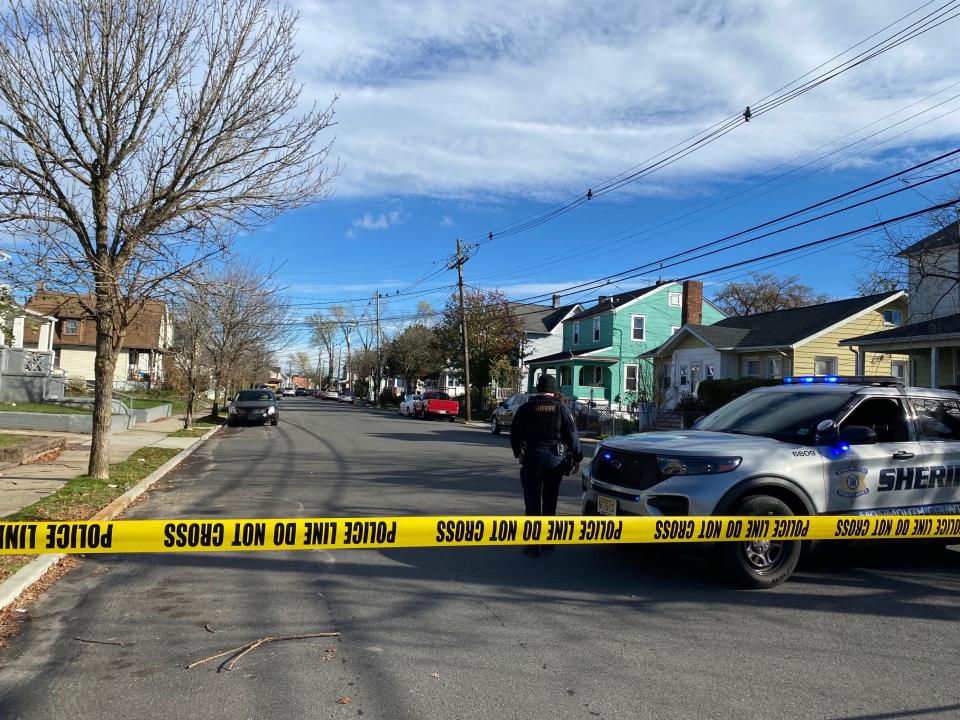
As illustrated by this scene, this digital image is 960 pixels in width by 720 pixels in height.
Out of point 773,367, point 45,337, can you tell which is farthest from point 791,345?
point 45,337

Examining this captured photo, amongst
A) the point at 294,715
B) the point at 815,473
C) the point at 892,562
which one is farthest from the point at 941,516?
the point at 294,715

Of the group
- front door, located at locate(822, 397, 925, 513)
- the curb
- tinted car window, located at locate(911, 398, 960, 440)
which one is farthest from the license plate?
the curb

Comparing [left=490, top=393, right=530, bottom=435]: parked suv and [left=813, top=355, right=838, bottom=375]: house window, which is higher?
[left=813, top=355, right=838, bottom=375]: house window

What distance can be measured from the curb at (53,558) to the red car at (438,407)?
22.9m

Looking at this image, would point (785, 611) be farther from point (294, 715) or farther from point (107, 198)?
point (107, 198)

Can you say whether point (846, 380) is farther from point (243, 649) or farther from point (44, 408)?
point (44, 408)

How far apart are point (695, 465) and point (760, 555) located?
91 cm

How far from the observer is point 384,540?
471cm

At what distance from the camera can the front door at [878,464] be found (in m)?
6.13

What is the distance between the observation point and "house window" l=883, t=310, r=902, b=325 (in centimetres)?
3062

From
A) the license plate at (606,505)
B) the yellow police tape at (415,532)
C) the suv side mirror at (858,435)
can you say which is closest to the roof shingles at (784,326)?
the suv side mirror at (858,435)

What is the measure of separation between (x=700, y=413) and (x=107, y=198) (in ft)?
68.9

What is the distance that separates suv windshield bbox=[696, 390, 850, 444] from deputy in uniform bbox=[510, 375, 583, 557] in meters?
1.46

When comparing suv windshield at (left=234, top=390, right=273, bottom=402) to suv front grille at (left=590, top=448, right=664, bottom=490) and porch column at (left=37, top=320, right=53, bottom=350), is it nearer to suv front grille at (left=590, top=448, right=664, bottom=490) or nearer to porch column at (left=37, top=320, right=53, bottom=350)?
porch column at (left=37, top=320, right=53, bottom=350)
